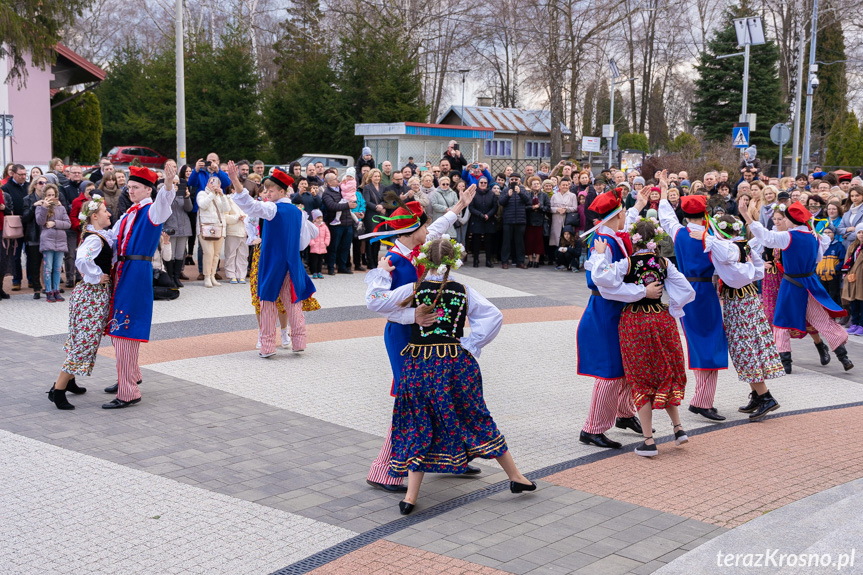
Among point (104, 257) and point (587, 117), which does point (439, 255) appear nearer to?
point (104, 257)

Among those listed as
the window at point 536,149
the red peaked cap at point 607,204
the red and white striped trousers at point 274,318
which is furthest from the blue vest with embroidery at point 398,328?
the window at point 536,149

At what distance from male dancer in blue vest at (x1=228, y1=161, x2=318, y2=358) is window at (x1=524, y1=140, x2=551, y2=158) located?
36006 millimetres

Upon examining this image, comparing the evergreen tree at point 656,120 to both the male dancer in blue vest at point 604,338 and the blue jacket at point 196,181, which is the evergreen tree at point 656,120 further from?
the male dancer in blue vest at point 604,338

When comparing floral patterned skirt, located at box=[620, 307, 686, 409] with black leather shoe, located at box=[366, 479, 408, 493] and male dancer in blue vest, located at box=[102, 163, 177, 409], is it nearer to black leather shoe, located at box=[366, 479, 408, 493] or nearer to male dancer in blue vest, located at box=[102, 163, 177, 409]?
black leather shoe, located at box=[366, 479, 408, 493]

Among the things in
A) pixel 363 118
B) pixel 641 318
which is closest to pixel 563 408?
pixel 641 318

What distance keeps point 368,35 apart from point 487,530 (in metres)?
34.8

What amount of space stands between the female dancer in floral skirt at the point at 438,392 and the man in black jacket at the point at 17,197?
9750 millimetres

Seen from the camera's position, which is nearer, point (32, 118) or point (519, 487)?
point (519, 487)

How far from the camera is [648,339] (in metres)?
6.50

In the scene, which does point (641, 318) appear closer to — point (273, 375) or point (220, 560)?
point (220, 560)

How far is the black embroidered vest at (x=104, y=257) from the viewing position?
7609 millimetres

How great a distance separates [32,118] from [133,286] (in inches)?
1046

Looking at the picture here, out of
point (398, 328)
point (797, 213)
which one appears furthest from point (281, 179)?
point (797, 213)

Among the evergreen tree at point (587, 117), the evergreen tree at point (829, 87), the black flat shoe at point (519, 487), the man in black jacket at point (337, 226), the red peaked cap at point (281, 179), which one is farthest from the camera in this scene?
the evergreen tree at point (587, 117)
